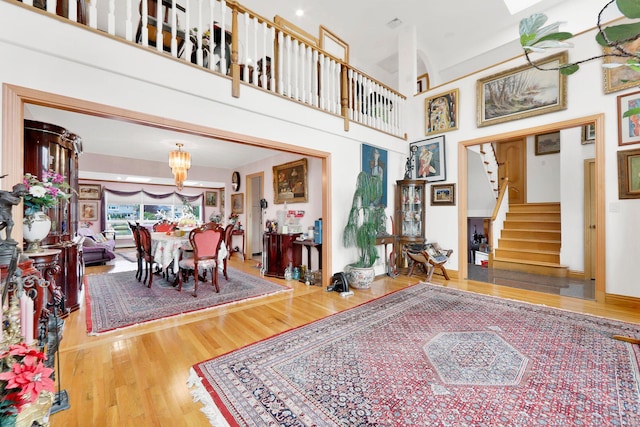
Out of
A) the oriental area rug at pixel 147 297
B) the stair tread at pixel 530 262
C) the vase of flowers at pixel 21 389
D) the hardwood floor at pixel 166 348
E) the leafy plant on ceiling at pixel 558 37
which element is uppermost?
the leafy plant on ceiling at pixel 558 37

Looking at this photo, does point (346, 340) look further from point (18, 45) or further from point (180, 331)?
point (18, 45)

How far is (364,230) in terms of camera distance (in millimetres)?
4035

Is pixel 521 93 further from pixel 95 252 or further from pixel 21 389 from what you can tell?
pixel 95 252

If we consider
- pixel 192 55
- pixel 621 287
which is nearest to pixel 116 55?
pixel 192 55

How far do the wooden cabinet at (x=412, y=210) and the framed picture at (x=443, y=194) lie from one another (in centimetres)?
18

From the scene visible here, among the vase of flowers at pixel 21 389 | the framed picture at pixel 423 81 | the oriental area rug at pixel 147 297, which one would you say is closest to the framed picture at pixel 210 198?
the oriental area rug at pixel 147 297

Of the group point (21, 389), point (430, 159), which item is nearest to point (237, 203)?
point (430, 159)

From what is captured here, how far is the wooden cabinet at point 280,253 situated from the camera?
191 inches

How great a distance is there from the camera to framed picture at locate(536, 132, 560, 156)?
6141 millimetres

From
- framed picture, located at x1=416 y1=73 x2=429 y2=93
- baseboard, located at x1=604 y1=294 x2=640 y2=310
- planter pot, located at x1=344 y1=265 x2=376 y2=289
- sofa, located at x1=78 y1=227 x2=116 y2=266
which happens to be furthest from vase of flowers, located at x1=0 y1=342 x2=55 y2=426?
framed picture, located at x1=416 y1=73 x2=429 y2=93

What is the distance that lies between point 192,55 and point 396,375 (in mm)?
3643

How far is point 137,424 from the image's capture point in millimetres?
1458

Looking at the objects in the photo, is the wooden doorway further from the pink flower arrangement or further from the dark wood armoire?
the dark wood armoire

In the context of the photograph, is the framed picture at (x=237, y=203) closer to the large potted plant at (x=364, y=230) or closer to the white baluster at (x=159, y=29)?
the large potted plant at (x=364, y=230)
